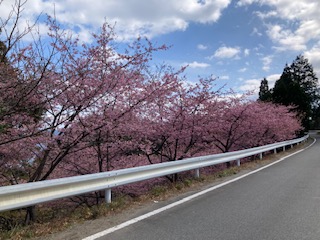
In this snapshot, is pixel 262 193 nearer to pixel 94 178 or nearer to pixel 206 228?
pixel 206 228

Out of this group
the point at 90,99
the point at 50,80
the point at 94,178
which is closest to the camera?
the point at 94,178

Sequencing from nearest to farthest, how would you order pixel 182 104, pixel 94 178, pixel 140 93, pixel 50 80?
1. pixel 94 178
2. pixel 50 80
3. pixel 140 93
4. pixel 182 104

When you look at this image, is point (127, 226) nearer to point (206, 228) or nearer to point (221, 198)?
point (206, 228)

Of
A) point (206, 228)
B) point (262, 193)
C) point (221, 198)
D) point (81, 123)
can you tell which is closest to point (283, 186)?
point (262, 193)

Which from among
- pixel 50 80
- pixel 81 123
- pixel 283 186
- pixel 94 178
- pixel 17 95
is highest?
pixel 50 80

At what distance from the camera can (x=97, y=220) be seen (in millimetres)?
5312

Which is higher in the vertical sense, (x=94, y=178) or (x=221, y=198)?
(x=94, y=178)

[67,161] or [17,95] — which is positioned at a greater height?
[17,95]

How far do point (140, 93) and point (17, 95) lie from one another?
421 centimetres

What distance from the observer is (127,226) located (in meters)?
4.93

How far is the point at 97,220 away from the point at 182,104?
8.12 m

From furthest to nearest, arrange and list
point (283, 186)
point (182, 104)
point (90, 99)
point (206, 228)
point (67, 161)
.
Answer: point (182, 104) → point (67, 161) → point (283, 186) → point (90, 99) → point (206, 228)

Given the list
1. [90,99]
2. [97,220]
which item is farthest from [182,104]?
[97,220]

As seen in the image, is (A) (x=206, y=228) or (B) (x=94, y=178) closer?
(A) (x=206, y=228)
